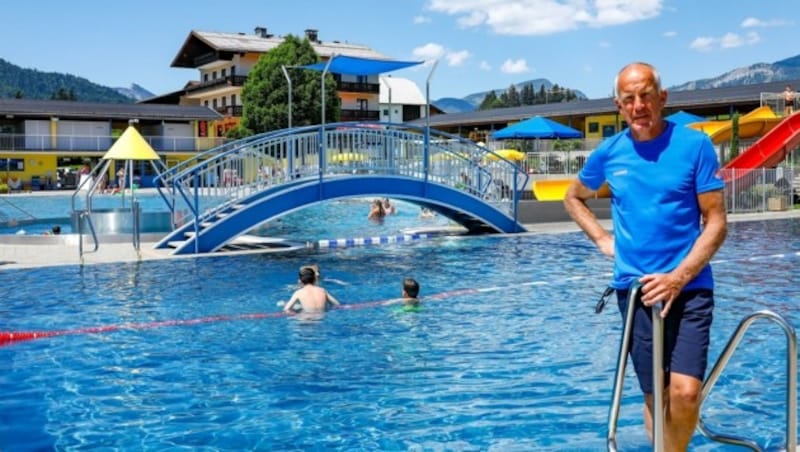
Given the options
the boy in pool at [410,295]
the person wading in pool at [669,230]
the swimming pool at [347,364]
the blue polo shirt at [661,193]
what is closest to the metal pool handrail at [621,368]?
the person wading in pool at [669,230]

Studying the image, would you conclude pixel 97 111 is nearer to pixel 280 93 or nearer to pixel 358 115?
pixel 280 93

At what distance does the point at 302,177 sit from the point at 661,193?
13.7 meters

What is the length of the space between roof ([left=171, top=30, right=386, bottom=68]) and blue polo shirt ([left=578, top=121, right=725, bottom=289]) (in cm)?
6491

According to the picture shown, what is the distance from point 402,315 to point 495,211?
10.6 m

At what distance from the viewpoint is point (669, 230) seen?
359 cm

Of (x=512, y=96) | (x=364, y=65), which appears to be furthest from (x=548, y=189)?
(x=512, y=96)

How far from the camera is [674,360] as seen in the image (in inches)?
139

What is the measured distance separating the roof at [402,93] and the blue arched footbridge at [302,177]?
65455 mm

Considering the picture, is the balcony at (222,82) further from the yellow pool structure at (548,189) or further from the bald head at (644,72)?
the bald head at (644,72)

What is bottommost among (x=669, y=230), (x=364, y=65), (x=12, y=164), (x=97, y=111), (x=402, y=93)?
(x=669, y=230)

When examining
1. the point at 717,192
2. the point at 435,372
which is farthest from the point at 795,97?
the point at 717,192

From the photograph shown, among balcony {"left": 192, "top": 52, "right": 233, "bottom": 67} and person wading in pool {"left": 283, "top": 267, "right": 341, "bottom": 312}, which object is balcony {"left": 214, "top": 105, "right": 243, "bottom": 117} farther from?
person wading in pool {"left": 283, "top": 267, "right": 341, "bottom": 312}

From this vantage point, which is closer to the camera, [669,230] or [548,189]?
[669,230]

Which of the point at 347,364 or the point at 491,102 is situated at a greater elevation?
the point at 491,102
